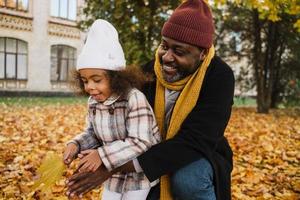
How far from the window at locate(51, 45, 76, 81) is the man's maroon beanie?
1958 centimetres

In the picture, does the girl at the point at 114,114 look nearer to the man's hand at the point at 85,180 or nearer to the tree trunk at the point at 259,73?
the man's hand at the point at 85,180

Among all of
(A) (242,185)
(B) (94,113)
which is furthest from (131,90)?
(A) (242,185)

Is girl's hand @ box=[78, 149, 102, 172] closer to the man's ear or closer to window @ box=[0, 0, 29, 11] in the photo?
the man's ear

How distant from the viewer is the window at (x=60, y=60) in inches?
854

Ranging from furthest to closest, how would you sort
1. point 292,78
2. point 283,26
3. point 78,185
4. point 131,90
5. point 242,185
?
point 292,78 → point 283,26 → point 242,185 → point 131,90 → point 78,185

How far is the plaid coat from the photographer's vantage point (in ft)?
7.48

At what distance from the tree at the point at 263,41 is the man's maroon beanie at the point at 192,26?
474 inches

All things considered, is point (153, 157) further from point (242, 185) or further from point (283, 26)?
point (283, 26)

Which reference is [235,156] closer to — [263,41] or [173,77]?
[173,77]

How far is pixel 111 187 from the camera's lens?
2525mm

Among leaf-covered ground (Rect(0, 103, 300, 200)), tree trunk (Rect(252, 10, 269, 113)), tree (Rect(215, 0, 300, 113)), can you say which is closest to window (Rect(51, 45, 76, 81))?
tree (Rect(215, 0, 300, 113))

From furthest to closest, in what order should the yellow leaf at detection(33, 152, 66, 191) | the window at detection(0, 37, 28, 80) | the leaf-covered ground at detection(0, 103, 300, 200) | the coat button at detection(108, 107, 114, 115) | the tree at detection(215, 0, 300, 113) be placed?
the window at detection(0, 37, 28, 80), the tree at detection(215, 0, 300, 113), the leaf-covered ground at detection(0, 103, 300, 200), the yellow leaf at detection(33, 152, 66, 191), the coat button at detection(108, 107, 114, 115)

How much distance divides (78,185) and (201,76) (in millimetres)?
893

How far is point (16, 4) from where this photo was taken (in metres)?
18.8
